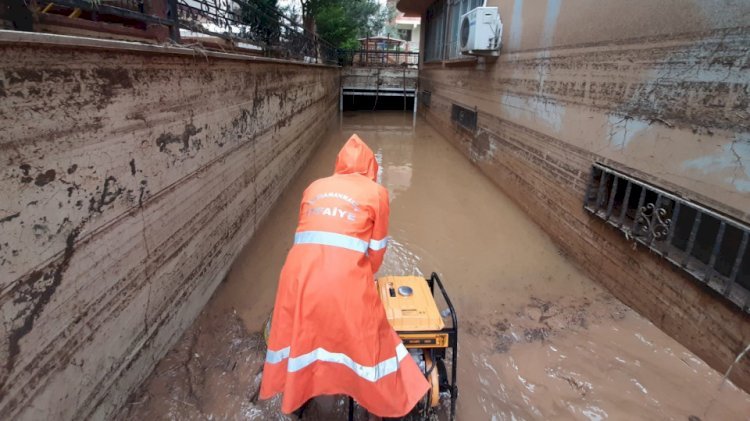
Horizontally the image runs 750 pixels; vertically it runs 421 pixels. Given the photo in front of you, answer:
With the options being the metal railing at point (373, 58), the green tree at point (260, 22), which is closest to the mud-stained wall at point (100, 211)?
the green tree at point (260, 22)

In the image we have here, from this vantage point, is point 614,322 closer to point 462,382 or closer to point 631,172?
point 631,172

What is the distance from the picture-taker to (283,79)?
21.3 ft

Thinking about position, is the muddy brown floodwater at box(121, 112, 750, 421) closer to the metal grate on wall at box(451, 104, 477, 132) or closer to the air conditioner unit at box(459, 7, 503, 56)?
the air conditioner unit at box(459, 7, 503, 56)

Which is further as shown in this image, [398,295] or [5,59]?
[398,295]

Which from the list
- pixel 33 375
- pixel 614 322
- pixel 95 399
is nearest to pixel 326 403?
pixel 95 399

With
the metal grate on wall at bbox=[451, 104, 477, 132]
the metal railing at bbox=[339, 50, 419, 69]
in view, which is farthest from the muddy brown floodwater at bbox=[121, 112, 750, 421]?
the metal railing at bbox=[339, 50, 419, 69]

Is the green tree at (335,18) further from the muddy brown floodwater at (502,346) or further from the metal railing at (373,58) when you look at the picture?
the muddy brown floodwater at (502,346)

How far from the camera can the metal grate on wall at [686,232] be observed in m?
2.73

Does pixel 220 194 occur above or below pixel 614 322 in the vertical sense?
above

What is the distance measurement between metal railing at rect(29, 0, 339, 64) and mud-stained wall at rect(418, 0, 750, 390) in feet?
12.8

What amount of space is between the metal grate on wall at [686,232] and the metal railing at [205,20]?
4035 millimetres

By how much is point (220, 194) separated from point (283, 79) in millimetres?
3283

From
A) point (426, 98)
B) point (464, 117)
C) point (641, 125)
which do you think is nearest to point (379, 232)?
point (641, 125)

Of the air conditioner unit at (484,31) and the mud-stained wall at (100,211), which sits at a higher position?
the air conditioner unit at (484,31)
